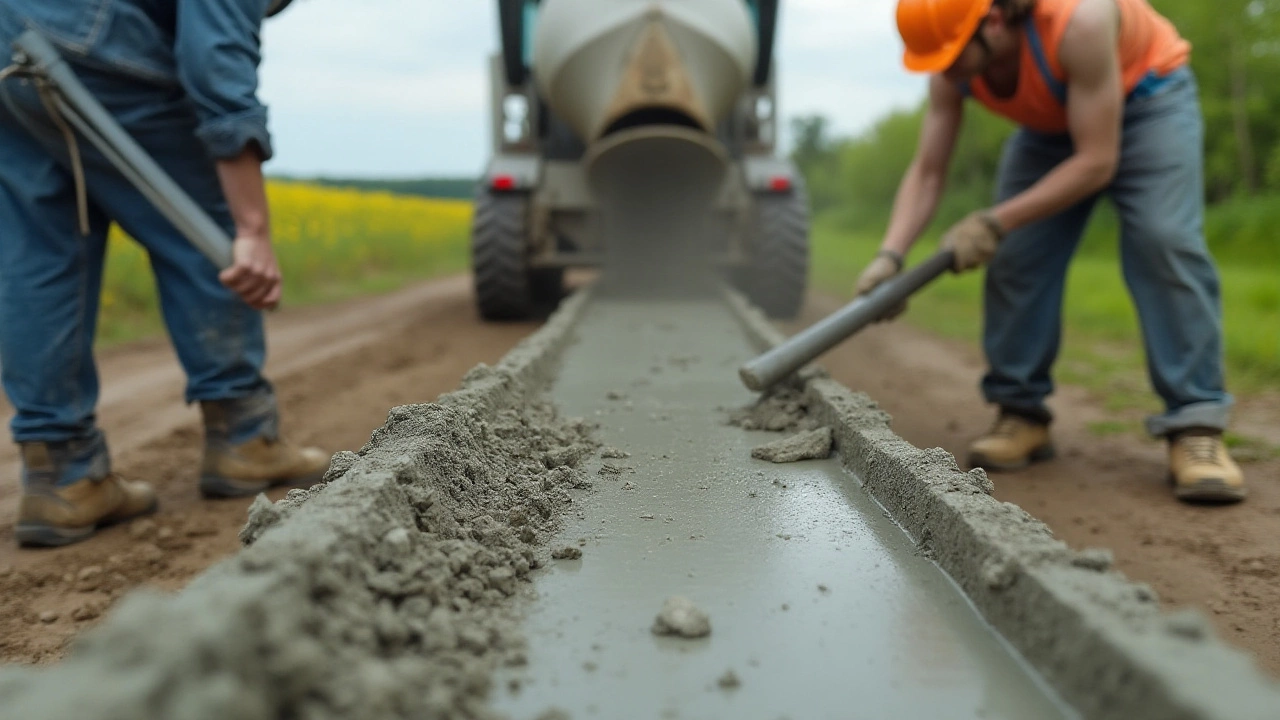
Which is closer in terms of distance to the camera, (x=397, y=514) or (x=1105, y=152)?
(x=397, y=514)

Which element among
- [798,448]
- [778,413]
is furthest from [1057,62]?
[798,448]

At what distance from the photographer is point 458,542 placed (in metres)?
1.54

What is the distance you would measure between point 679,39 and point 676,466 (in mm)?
4080

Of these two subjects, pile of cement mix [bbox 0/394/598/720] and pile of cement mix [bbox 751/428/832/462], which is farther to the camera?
pile of cement mix [bbox 751/428/832/462]

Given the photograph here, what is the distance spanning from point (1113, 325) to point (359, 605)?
7.56 meters

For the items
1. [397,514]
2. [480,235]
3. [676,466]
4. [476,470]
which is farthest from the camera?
[480,235]

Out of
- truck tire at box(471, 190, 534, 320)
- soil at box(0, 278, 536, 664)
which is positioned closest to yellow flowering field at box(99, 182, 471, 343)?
soil at box(0, 278, 536, 664)

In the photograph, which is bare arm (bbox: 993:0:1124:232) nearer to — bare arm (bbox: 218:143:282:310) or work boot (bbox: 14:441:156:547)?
bare arm (bbox: 218:143:282:310)

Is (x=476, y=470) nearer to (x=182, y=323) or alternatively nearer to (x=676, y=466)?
(x=676, y=466)

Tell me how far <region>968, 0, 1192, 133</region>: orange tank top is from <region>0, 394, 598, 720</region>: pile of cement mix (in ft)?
7.02

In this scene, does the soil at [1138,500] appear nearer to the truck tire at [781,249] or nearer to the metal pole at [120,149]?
the truck tire at [781,249]

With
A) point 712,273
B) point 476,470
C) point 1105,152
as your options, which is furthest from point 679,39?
point 476,470

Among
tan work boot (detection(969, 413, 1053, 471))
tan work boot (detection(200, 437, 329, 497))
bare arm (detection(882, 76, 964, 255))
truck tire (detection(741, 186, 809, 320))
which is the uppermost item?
bare arm (detection(882, 76, 964, 255))

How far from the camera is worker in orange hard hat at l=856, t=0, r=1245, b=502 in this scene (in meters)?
3.07
